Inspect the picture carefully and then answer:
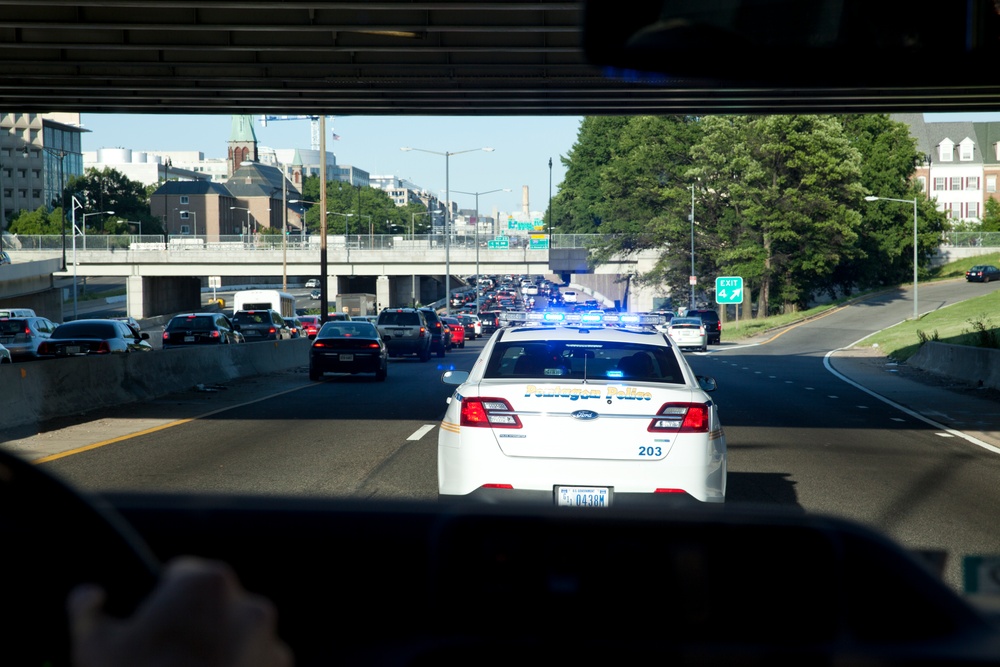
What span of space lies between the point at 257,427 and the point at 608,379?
1065 centimetres

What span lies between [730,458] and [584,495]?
676 cm

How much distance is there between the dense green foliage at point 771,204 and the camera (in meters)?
73.9

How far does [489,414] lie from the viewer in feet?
28.5

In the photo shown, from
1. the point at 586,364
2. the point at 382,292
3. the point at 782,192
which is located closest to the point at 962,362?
the point at 586,364

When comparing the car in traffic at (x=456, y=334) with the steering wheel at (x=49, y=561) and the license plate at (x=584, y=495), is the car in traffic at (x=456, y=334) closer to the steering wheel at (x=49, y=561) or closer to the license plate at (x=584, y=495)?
the license plate at (x=584, y=495)

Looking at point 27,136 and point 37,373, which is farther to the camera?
point 27,136

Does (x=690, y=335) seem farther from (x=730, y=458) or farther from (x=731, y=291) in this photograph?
(x=730, y=458)

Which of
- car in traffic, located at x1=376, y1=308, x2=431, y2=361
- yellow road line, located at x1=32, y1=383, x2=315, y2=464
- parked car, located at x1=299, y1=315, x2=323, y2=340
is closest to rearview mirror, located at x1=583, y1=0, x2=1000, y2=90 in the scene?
yellow road line, located at x1=32, y1=383, x2=315, y2=464

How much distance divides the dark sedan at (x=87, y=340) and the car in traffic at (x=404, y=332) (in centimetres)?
1284

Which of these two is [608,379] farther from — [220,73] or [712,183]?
[712,183]

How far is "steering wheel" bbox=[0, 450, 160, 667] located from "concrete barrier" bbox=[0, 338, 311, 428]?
16.9m

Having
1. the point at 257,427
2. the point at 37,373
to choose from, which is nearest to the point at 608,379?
the point at 257,427

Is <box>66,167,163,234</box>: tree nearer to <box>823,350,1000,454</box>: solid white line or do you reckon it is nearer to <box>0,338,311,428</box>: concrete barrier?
<box>0,338,311,428</box>: concrete barrier

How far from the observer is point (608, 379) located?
8.88 metres
